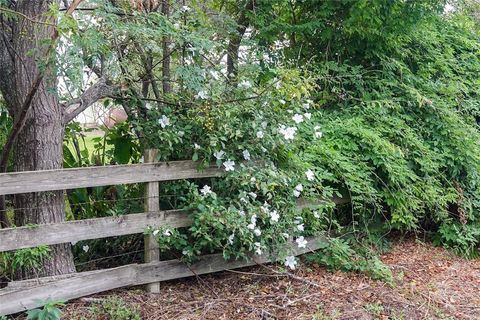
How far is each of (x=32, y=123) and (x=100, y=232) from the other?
96 cm

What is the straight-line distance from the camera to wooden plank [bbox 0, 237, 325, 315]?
11.3 ft

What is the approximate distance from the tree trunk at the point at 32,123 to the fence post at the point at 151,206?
63cm

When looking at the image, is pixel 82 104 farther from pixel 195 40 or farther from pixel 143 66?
pixel 195 40

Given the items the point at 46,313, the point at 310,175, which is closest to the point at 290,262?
the point at 310,175

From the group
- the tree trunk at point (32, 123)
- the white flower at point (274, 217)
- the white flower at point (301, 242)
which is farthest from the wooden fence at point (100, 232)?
the white flower at point (274, 217)

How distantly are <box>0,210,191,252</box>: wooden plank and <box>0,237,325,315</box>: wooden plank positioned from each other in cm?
32

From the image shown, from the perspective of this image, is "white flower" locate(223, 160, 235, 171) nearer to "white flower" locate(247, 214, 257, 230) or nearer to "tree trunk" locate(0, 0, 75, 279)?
"white flower" locate(247, 214, 257, 230)

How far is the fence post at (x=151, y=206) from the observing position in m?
4.00

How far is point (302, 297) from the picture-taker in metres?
4.18

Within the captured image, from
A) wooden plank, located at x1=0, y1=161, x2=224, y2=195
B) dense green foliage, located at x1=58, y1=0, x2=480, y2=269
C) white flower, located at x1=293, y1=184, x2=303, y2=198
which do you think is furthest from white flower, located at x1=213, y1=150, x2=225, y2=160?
white flower, located at x1=293, y1=184, x2=303, y2=198

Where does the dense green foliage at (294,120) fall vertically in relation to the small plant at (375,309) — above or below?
above

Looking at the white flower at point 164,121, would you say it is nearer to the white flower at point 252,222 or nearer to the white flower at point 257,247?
the white flower at point 252,222

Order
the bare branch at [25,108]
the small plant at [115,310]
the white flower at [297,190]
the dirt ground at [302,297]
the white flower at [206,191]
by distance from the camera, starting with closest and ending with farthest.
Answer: the bare branch at [25,108], the small plant at [115,310], the dirt ground at [302,297], the white flower at [206,191], the white flower at [297,190]

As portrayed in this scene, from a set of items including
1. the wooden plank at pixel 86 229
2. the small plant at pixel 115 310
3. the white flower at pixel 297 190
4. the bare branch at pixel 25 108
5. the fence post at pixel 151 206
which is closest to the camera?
the bare branch at pixel 25 108
